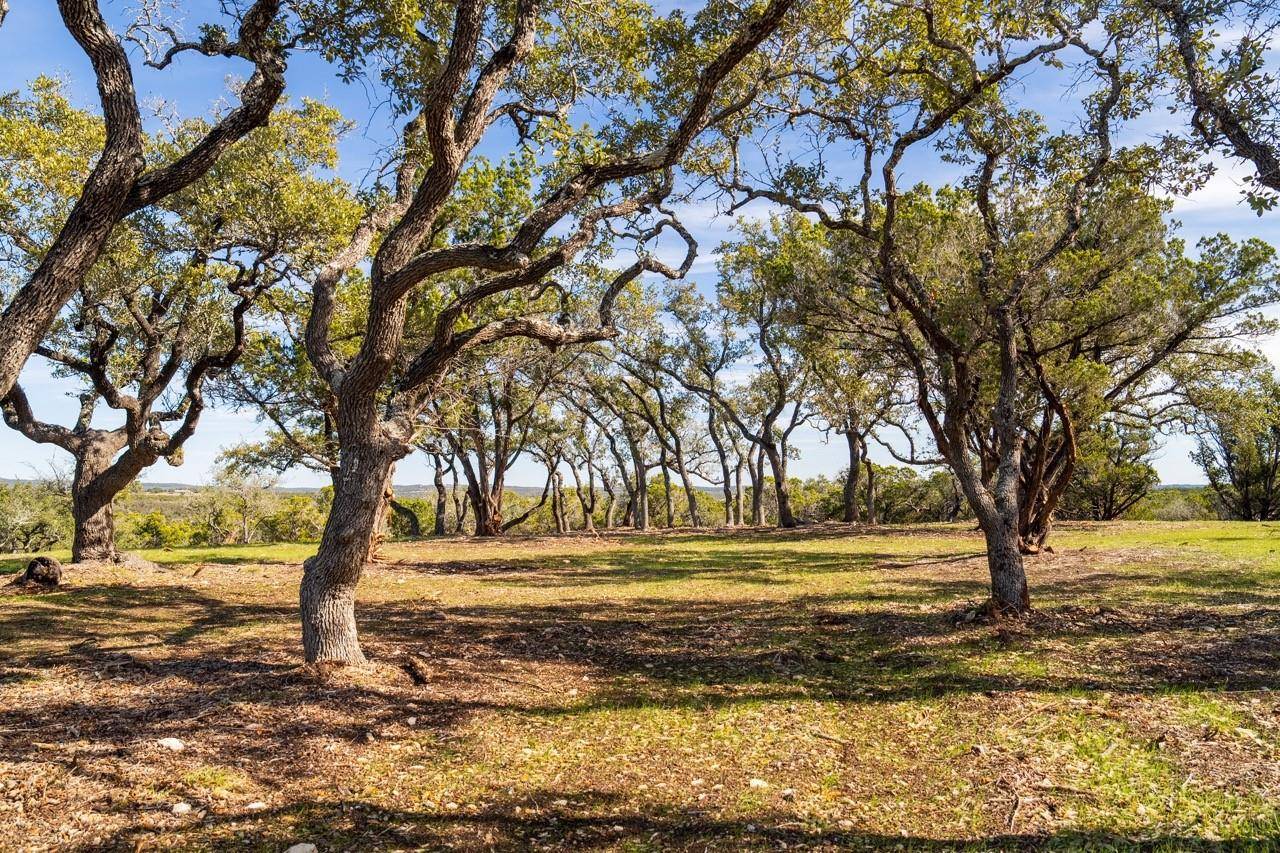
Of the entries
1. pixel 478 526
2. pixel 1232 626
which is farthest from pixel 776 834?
pixel 478 526

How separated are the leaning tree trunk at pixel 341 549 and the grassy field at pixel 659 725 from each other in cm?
39

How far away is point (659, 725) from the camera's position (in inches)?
229

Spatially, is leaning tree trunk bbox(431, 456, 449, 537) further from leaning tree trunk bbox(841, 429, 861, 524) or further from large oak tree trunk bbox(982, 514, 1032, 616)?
large oak tree trunk bbox(982, 514, 1032, 616)

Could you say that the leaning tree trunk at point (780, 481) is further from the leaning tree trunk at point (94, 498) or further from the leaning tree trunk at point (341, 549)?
the leaning tree trunk at point (341, 549)

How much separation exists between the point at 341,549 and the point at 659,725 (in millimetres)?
3459

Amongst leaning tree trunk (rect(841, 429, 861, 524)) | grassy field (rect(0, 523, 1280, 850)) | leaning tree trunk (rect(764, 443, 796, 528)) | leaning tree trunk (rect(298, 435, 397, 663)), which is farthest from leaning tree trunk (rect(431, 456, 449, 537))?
leaning tree trunk (rect(298, 435, 397, 663))

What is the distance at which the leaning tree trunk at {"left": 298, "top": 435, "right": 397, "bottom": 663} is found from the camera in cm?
680

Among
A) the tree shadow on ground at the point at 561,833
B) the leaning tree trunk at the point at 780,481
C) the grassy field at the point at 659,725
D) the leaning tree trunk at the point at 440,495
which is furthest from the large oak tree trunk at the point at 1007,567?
the leaning tree trunk at the point at 440,495

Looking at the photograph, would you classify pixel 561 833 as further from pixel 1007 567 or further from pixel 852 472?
pixel 852 472

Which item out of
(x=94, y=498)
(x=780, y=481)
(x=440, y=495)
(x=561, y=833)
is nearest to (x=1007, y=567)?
(x=561, y=833)

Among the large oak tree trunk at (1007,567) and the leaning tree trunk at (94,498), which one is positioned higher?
the leaning tree trunk at (94,498)

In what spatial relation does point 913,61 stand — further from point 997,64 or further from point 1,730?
point 1,730

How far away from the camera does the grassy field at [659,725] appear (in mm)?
4059

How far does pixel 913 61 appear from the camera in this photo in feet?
31.1
